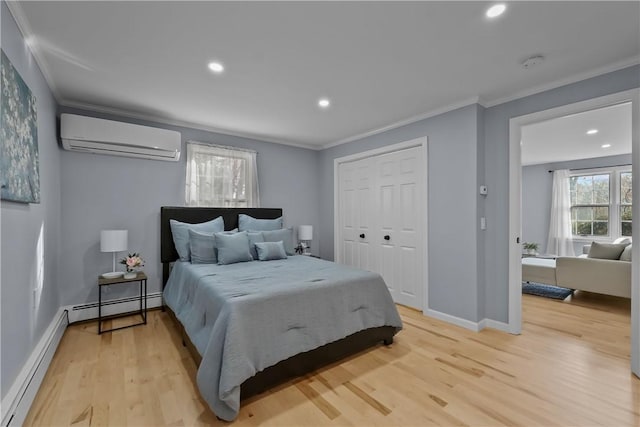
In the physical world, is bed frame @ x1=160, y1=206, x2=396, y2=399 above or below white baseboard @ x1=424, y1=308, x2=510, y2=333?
above

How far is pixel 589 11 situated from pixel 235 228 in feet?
13.1

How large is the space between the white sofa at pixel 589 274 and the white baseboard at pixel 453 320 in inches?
87.1

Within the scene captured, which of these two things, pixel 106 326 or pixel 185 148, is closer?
Result: pixel 106 326

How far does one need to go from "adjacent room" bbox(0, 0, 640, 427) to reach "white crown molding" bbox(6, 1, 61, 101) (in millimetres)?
20

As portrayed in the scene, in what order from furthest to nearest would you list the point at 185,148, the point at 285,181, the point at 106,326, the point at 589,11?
the point at 285,181 < the point at 185,148 < the point at 106,326 < the point at 589,11

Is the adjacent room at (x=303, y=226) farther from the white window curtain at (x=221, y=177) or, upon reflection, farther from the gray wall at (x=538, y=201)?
the gray wall at (x=538, y=201)

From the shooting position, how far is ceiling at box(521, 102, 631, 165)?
367cm

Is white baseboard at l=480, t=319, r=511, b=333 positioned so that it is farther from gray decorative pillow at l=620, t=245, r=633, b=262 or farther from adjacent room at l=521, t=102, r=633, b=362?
gray decorative pillow at l=620, t=245, r=633, b=262

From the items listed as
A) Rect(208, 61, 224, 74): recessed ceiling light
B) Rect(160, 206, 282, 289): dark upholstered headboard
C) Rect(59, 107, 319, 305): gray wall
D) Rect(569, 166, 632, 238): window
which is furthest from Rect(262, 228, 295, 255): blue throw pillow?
Rect(569, 166, 632, 238): window

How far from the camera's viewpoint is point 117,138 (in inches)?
126

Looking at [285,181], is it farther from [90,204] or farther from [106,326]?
[106,326]

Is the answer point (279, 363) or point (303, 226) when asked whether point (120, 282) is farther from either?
point (303, 226)

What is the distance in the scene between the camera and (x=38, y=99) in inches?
91.4

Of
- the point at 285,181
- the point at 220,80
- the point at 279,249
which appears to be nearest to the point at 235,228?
the point at 279,249
